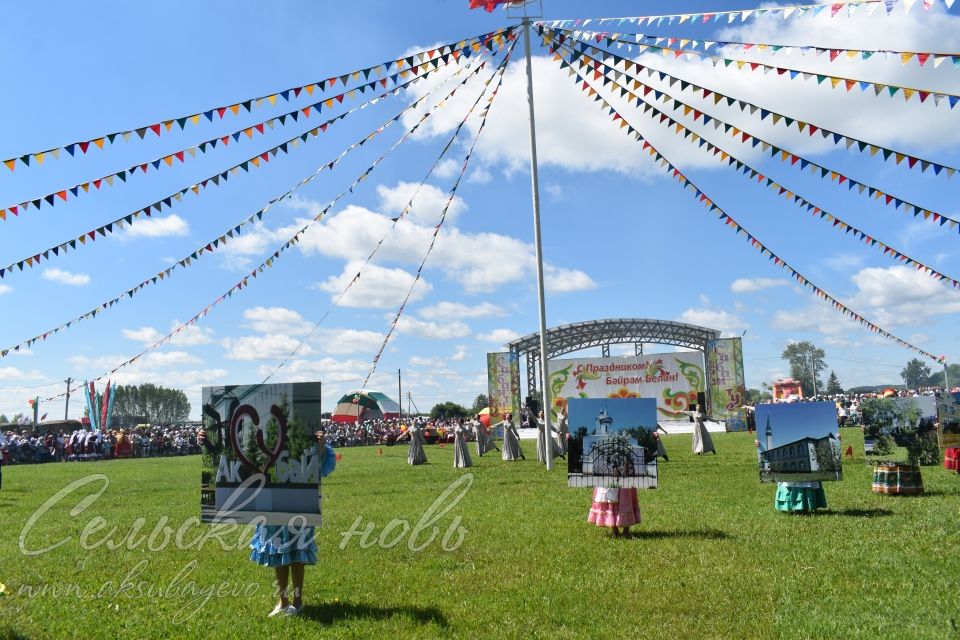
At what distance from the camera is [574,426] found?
11117 millimetres

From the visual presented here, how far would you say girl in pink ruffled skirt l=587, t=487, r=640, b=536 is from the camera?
412 inches

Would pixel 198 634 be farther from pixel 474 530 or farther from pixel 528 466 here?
pixel 528 466

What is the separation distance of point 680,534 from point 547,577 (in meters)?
3.11

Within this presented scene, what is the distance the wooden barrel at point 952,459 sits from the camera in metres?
17.3

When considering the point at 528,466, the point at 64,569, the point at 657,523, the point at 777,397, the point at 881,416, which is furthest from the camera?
the point at 777,397

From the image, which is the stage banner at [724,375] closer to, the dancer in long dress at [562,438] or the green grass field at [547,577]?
the dancer in long dress at [562,438]

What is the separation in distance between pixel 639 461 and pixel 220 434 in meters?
6.17

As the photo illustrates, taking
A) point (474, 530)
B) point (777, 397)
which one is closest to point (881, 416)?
point (474, 530)

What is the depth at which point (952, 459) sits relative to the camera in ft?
57.6

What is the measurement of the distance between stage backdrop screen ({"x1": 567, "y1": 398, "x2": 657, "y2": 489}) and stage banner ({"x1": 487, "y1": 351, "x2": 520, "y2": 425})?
4560cm

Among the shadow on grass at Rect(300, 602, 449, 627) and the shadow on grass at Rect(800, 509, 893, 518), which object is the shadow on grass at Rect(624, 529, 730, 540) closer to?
the shadow on grass at Rect(800, 509, 893, 518)

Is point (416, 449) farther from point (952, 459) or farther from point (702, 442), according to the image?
point (952, 459)

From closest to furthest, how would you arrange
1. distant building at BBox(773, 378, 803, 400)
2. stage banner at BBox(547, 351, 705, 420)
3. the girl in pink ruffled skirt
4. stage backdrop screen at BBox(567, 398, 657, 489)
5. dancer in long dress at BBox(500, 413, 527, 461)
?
the girl in pink ruffled skirt → stage backdrop screen at BBox(567, 398, 657, 489) → dancer in long dress at BBox(500, 413, 527, 461) → distant building at BBox(773, 378, 803, 400) → stage banner at BBox(547, 351, 705, 420)

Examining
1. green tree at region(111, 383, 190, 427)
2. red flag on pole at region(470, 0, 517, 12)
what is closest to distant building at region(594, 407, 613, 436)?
red flag on pole at region(470, 0, 517, 12)
